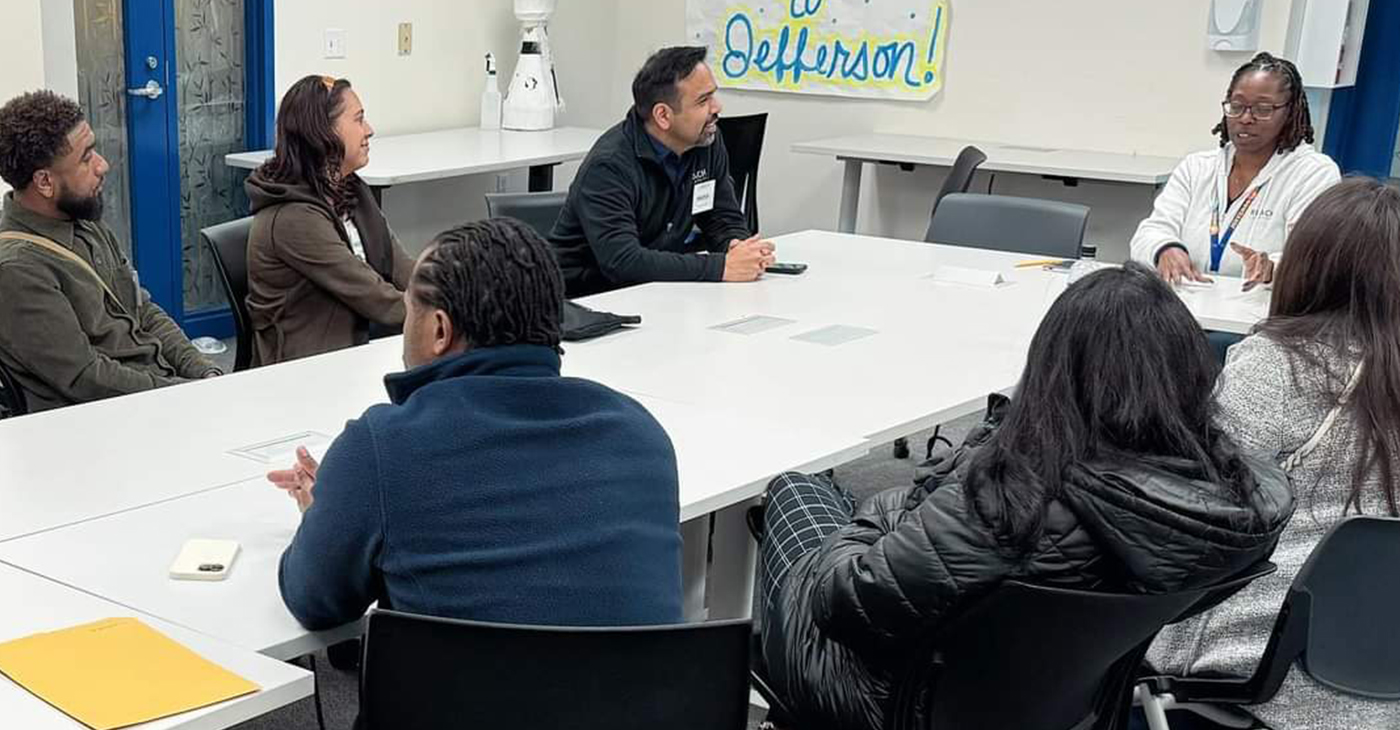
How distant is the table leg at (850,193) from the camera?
6.16 meters

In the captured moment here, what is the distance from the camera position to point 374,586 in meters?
1.69

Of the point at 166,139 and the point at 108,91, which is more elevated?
the point at 108,91

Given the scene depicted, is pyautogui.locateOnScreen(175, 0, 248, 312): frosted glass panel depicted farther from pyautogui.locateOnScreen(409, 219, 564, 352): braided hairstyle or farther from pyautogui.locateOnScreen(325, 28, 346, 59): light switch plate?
pyautogui.locateOnScreen(409, 219, 564, 352): braided hairstyle

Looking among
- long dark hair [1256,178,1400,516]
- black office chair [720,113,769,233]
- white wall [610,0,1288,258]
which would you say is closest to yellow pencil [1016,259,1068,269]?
black office chair [720,113,769,233]

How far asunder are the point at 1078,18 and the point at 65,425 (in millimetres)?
4650

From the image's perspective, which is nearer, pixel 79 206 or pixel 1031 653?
pixel 1031 653

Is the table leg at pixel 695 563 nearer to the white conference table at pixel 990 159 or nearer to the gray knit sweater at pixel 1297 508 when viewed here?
the gray knit sweater at pixel 1297 508

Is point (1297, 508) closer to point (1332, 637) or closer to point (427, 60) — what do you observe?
point (1332, 637)

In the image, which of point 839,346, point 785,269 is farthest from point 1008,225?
point 839,346

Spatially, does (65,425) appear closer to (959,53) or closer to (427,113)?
(427,113)

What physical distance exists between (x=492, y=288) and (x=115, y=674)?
58 centimetres

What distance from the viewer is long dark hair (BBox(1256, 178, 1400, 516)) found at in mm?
2070

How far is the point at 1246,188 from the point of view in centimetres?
388

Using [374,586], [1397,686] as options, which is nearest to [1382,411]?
[1397,686]
